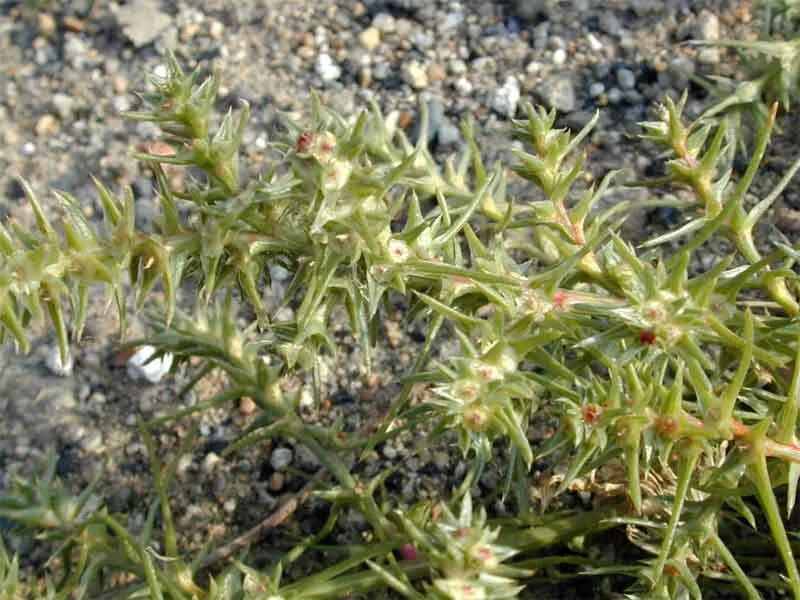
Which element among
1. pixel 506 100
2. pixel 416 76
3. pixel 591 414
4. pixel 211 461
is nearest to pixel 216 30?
pixel 416 76

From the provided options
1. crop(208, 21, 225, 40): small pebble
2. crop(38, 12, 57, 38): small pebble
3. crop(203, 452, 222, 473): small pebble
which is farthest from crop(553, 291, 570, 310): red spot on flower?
crop(38, 12, 57, 38): small pebble

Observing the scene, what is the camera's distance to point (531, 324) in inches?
61.4

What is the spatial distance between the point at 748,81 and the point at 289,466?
56.9 inches

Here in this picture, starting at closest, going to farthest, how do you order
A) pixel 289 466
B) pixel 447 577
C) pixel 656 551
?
pixel 447 577 → pixel 656 551 → pixel 289 466

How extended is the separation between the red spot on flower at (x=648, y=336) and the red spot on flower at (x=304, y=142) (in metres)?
0.51

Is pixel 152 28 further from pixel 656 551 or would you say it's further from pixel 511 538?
pixel 656 551

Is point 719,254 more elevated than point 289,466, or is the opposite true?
point 719,254

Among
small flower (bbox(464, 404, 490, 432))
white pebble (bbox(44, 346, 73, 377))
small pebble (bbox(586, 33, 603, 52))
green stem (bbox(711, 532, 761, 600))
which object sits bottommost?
white pebble (bbox(44, 346, 73, 377))

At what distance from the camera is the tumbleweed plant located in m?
1.44

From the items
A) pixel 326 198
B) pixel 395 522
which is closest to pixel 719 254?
pixel 395 522

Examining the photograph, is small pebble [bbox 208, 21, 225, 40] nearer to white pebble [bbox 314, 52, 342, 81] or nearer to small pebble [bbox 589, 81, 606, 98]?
white pebble [bbox 314, 52, 342, 81]

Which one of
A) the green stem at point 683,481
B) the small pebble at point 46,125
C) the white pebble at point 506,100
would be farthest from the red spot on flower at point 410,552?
the small pebble at point 46,125

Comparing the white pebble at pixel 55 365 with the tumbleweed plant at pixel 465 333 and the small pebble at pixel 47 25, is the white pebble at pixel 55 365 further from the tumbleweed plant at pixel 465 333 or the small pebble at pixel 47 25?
the small pebble at pixel 47 25

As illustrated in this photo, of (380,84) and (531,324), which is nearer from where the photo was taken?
(531,324)
